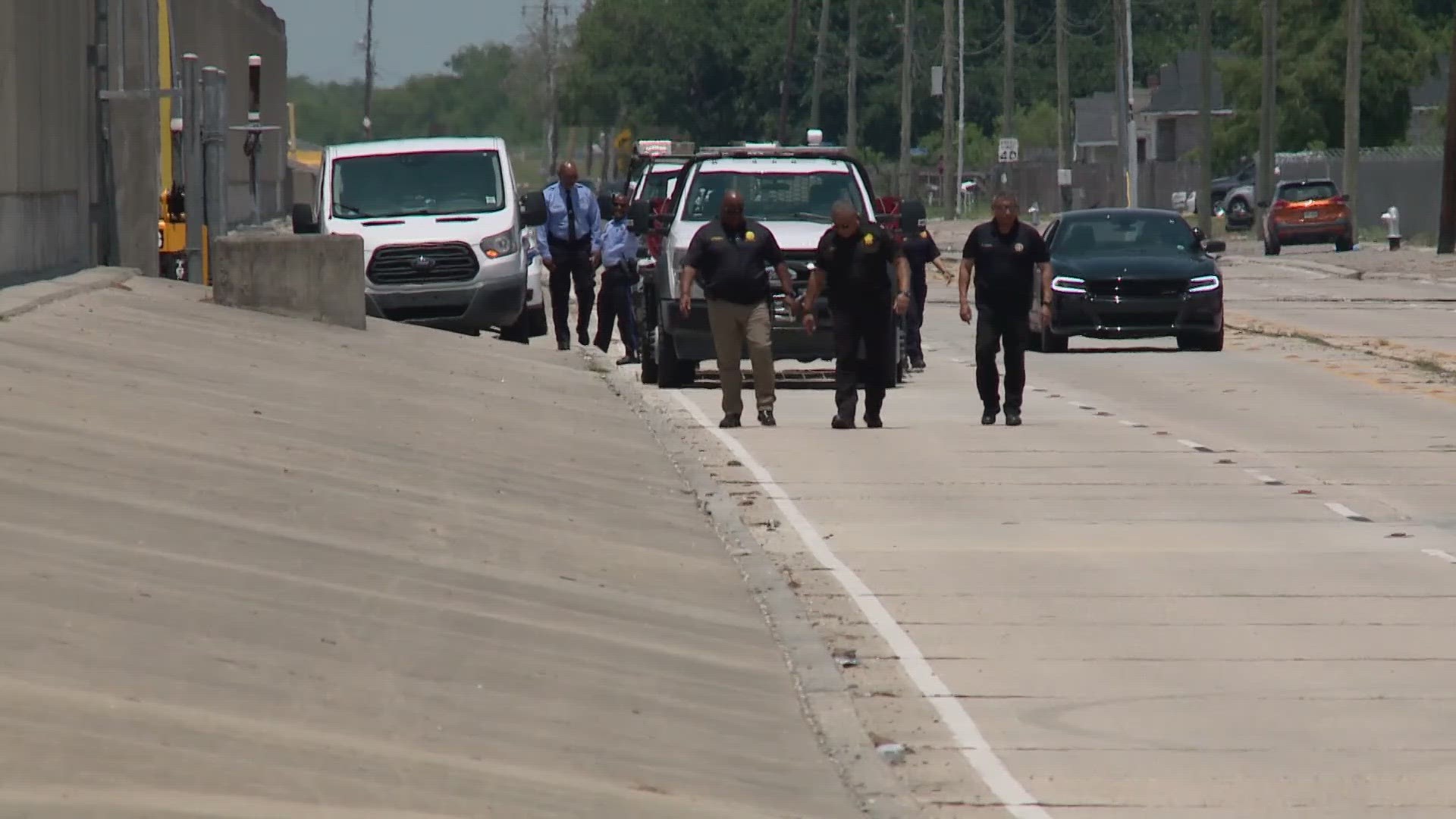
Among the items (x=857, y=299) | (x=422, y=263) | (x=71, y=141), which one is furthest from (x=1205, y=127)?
(x=857, y=299)

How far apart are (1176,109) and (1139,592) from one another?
95910 mm

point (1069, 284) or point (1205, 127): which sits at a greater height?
point (1205, 127)

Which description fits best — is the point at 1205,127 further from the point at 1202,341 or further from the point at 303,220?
the point at 303,220

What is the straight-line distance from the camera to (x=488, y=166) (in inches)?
1037

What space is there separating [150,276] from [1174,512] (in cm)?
1585

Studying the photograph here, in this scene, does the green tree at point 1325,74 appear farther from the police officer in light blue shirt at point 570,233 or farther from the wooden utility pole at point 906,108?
the police officer in light blue shirt at point 570,233

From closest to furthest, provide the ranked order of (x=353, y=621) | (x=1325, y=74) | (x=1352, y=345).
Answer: (x=353, y=621)
(x=1352, y=345)
(x=1325, y=74)

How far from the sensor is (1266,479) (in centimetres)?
1552

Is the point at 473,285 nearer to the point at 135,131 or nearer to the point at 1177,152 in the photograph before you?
the point at 135,131

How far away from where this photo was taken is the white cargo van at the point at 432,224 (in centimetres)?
2558

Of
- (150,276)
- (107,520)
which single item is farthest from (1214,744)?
(150,276)

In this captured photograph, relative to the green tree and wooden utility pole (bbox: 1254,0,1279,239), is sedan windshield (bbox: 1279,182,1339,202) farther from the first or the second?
the green tree

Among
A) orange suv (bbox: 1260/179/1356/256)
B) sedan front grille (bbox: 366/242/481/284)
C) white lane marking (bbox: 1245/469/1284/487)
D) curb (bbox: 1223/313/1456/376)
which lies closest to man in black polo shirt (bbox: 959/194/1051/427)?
white lane marking (bbox: 1245/469/1284/487)

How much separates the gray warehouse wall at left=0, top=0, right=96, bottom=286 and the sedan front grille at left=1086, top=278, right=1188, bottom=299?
10.4 m
